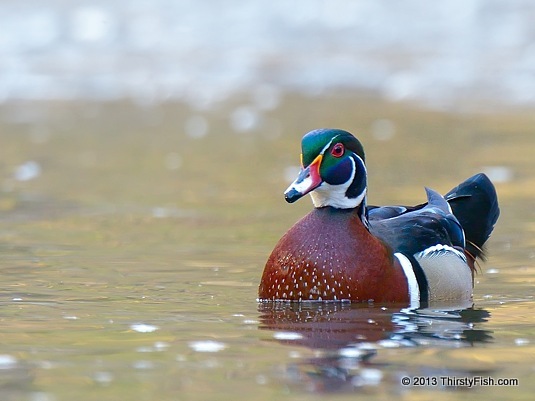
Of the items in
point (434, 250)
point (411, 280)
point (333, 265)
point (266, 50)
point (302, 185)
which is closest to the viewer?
point (302, 185)

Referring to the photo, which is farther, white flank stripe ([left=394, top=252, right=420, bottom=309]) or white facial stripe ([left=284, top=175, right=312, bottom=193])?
white flank stripe ([left=394, top=252, right=420, bottom=309])

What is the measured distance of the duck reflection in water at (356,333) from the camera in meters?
5.42

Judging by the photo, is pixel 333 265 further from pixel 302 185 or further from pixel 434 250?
pixel 434 250

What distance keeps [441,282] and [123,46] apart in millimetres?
21504

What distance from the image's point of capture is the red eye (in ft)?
23.0

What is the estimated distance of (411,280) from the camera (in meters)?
7.14

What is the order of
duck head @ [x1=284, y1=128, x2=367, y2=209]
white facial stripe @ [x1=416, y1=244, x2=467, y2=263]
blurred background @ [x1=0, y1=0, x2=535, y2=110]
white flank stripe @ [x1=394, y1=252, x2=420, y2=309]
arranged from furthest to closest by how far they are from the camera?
1. blurred background @ [x1=0, y1=0, x2=535, y2=110]
2. white facial stripe @ [x1=416, y1=244, x2=467, y2=263]
3. white flank stripe @ [x1=394, y1=252, x2=420, y2=309]
4. duck head @ [x1=284, y1=128, x2=367, y2=209]

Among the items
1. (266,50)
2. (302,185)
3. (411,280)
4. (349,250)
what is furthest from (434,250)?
(266,50)

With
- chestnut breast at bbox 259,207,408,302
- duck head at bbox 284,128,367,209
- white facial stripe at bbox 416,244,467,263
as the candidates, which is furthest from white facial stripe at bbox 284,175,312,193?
white facial stripe at bbox 416,244,467,263

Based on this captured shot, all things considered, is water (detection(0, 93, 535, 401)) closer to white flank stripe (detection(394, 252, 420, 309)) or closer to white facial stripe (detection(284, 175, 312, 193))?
white flank stripe (detection(394, 252, 420, 309))

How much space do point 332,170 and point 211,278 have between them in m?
1.35

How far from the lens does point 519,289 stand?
7578 mm

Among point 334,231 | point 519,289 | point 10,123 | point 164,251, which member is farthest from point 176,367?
point 10,123

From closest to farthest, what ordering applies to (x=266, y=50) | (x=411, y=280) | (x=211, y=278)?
(x=411, y=280) < (x=211, y=278) < (x=266, y=50)
